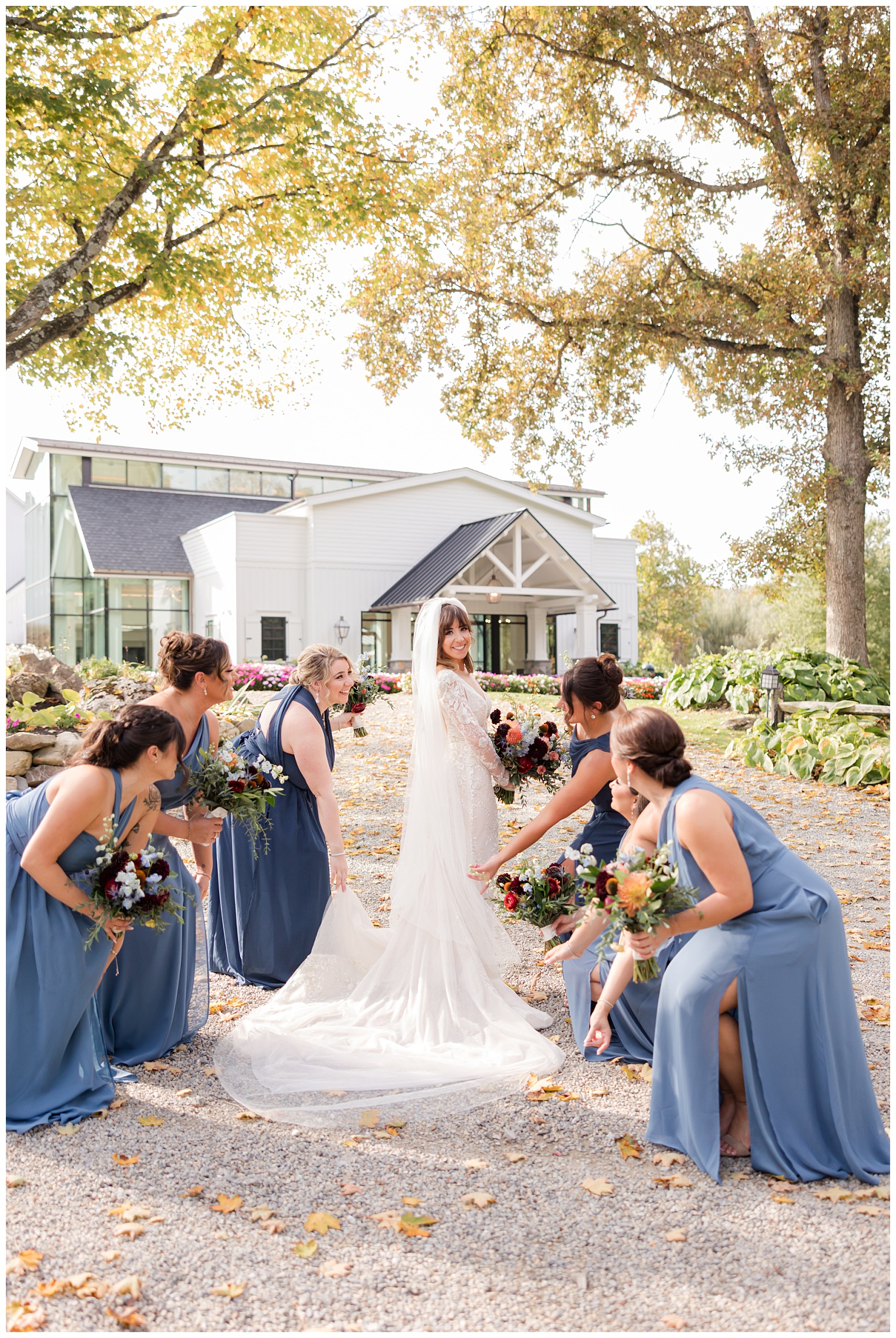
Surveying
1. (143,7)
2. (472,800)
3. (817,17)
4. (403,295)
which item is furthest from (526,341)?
(472,800)

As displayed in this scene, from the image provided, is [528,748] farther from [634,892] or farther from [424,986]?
[634,892]

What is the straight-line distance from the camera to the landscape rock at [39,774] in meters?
10.3

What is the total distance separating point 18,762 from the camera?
10.3 m

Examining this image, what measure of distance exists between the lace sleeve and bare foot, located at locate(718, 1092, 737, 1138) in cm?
230

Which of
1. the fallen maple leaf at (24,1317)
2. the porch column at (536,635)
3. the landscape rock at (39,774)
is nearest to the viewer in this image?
the fallen maple leaf at (24,1317)

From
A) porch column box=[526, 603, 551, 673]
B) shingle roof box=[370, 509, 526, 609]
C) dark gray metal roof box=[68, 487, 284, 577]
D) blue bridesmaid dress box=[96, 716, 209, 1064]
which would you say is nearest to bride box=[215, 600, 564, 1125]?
blue bridesmaid dress box=[96, 716, 209, 1064]

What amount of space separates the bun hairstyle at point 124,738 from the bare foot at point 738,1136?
281 centimetres

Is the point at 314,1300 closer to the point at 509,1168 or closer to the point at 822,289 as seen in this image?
the point at 509,1168

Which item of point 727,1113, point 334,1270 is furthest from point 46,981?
point 727,1113

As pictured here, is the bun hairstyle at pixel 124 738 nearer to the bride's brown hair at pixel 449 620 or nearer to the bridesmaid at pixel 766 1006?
the bride's brown hair at pixel 449 620

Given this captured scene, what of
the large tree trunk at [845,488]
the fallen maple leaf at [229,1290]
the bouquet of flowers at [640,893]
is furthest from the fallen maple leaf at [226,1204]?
the large tree trunk at [845,488]

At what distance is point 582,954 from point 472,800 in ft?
3.88

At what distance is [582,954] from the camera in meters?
4.69

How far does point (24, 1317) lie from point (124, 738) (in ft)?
6.65
